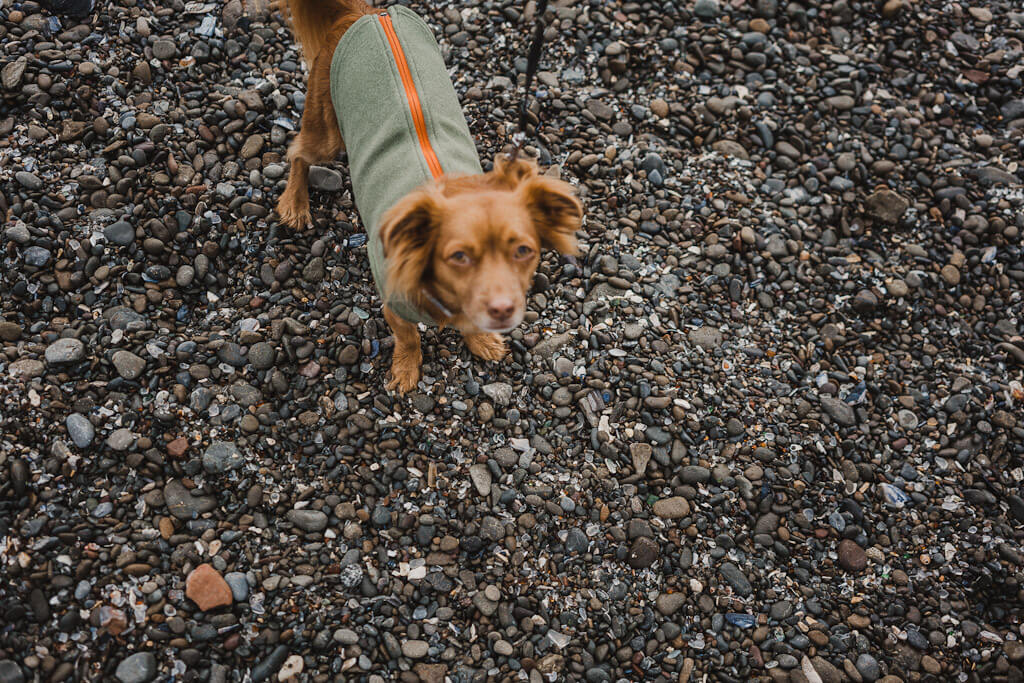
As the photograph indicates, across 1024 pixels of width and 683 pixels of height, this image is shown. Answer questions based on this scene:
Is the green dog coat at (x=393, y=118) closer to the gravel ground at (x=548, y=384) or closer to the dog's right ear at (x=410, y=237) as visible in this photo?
the dog's right ear at (x=410, y=237)

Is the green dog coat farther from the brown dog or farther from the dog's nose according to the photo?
the dog's nose

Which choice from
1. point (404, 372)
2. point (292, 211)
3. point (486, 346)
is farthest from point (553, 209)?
point (292, 211)

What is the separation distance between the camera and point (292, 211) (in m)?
4.40

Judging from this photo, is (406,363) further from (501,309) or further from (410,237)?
(501,309)

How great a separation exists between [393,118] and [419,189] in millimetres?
569

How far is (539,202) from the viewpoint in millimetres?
3178

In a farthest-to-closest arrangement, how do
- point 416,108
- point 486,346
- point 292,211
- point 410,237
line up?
1. point 292,211
2. point 486,346
3. point 416,108
4. point 410,237

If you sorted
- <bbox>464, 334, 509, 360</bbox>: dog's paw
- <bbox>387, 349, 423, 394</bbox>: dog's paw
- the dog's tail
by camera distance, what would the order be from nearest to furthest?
the dog's tail < <bbox>387, 349, 423, 394</bbox>: dog's paw < <bbox>464, 334, 509, 360</bbox>: dog's paw

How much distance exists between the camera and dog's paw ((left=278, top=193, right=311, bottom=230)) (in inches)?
173

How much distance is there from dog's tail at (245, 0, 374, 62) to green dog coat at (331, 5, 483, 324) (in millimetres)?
269

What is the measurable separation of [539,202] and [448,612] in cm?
223

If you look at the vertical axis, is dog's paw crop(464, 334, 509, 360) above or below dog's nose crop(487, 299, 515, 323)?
below

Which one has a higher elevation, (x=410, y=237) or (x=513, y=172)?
(x=513, y=172)


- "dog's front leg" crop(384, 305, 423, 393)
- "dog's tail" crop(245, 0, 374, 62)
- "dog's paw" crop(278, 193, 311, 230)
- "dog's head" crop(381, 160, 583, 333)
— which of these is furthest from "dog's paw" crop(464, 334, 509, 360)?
"dog's tail" crop(245, 0, 374, 62)
